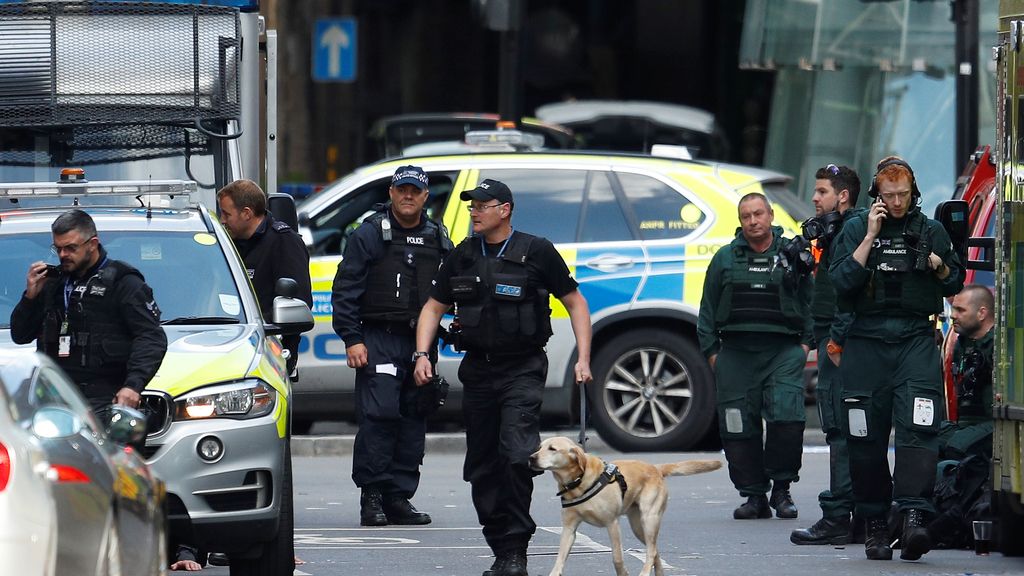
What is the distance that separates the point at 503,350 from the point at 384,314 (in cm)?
185

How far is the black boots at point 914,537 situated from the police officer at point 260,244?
3370mm

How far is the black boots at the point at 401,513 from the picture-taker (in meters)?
10.6

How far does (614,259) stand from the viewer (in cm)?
1334

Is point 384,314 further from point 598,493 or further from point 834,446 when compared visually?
point 598,493

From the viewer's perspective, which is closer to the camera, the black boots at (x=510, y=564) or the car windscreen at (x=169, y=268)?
the black boots at (x=510, y=564)

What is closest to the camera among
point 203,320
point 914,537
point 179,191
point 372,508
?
point 203,320

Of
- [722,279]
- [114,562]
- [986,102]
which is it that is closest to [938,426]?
[722,279]

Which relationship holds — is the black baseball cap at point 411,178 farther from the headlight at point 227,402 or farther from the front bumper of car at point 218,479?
the front bumper of car at point 218,479

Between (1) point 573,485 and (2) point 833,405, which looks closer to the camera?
(1) point 573,485

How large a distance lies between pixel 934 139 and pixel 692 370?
6426mm

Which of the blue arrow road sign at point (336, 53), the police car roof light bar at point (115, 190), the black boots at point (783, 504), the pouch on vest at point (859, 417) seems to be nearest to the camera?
the pouch on vest at point (859, 417)

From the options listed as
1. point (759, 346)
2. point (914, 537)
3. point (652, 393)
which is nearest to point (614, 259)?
point (652, 393)

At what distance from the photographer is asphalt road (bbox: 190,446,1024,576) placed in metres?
8.89

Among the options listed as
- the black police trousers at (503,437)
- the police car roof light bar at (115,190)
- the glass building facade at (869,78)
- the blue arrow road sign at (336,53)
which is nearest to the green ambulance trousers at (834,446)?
the black police trousers at (503,437)
